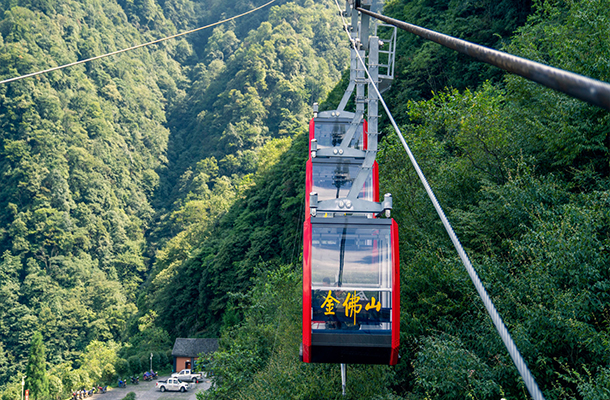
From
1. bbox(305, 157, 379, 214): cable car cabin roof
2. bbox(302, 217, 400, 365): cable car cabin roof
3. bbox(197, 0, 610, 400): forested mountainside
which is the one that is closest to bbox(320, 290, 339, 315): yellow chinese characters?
bbox(302, 217, 400, 365): cable car cabin roof

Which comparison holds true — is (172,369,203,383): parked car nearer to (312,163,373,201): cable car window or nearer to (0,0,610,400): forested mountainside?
(0,0,610,400): forested mountainside

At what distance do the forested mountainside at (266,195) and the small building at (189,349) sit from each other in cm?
228

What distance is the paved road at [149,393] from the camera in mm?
29547

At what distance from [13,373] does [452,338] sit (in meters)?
57.2

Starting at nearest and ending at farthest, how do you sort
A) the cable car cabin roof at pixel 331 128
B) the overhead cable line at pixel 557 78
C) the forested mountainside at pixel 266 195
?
the overhead cable line at pixel 557 78 < the forested mountainside at pixel 266 195 < the cable car cabin roof at pixel 331 128


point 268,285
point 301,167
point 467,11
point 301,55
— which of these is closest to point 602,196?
point 268,285

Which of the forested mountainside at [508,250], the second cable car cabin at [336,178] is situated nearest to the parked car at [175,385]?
the forested mountainside at [508,250]

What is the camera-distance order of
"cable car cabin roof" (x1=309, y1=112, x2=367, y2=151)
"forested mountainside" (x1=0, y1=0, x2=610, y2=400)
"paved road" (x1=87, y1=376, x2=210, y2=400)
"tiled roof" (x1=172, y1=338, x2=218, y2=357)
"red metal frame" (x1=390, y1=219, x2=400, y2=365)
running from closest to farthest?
"red metal frame" (x1=390, y1=219, x2=400, y2=365) → "forested mountainside" (x1=0, y1=0, x2=610, y2=400) → "cable car cabin roof" (x1=309, y1=112, x2=367, y2=151) → "paved road" (x1=87, y1=376, x2=210, y2=400) → "tiled roof" (x1=172, y1=338, x2=218, y2=357)

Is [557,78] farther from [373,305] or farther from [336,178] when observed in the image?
[336,178]

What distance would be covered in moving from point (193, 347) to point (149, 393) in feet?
15.3

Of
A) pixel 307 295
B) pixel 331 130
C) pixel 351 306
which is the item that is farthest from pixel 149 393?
pixel 351 306

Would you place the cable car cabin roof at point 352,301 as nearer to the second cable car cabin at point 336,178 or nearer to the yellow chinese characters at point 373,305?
the yellow chinese characters at point 373,305

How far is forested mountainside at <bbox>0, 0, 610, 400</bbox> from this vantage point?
768 cm

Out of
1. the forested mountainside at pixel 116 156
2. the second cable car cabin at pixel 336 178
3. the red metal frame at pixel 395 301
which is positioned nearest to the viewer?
the red metal frame at pixel 395 301
